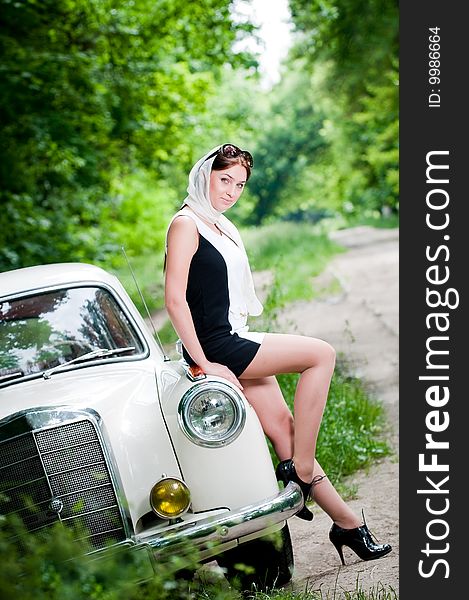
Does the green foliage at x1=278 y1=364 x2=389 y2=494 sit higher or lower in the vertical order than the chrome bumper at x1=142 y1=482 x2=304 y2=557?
lower

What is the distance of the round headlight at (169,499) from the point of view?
4.34 metres

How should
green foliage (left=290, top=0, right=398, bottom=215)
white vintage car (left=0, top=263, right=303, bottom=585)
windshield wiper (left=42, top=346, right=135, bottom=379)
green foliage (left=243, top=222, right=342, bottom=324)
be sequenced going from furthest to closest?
green foliage (left=243, top=222, right=342, bottom=324) → green foliage (left=290, top=0, right=398, bottom=215) → windshield wiper (left=42, top=346, right=135, bottom=379) → white vintage car (left=0, top=263, right=303, bottom=585)

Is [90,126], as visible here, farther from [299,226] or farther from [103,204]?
[299,226]

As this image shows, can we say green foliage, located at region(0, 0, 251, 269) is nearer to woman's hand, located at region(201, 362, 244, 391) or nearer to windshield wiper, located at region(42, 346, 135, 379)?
windshield wiper, located at region(42, 346, 135, 379)

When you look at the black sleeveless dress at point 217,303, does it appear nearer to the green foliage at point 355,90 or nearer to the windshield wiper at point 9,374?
the windshield wiper at point 9,374

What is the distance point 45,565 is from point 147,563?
0.75 meters

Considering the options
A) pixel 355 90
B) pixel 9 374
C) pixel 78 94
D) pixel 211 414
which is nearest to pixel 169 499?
pixel 211 414

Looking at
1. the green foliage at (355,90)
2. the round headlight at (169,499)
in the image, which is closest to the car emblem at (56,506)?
the round headlight at (169,499)

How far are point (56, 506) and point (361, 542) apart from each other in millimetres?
1511

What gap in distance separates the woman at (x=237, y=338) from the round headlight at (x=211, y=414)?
0.39 ft

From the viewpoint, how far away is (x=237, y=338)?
4.61 meters

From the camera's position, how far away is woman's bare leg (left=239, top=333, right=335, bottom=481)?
182 inches

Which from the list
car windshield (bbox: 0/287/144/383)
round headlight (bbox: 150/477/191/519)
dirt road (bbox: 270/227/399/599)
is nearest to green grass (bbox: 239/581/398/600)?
dirt road (bbox: 270/227/399/599)

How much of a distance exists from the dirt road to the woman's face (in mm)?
1855
